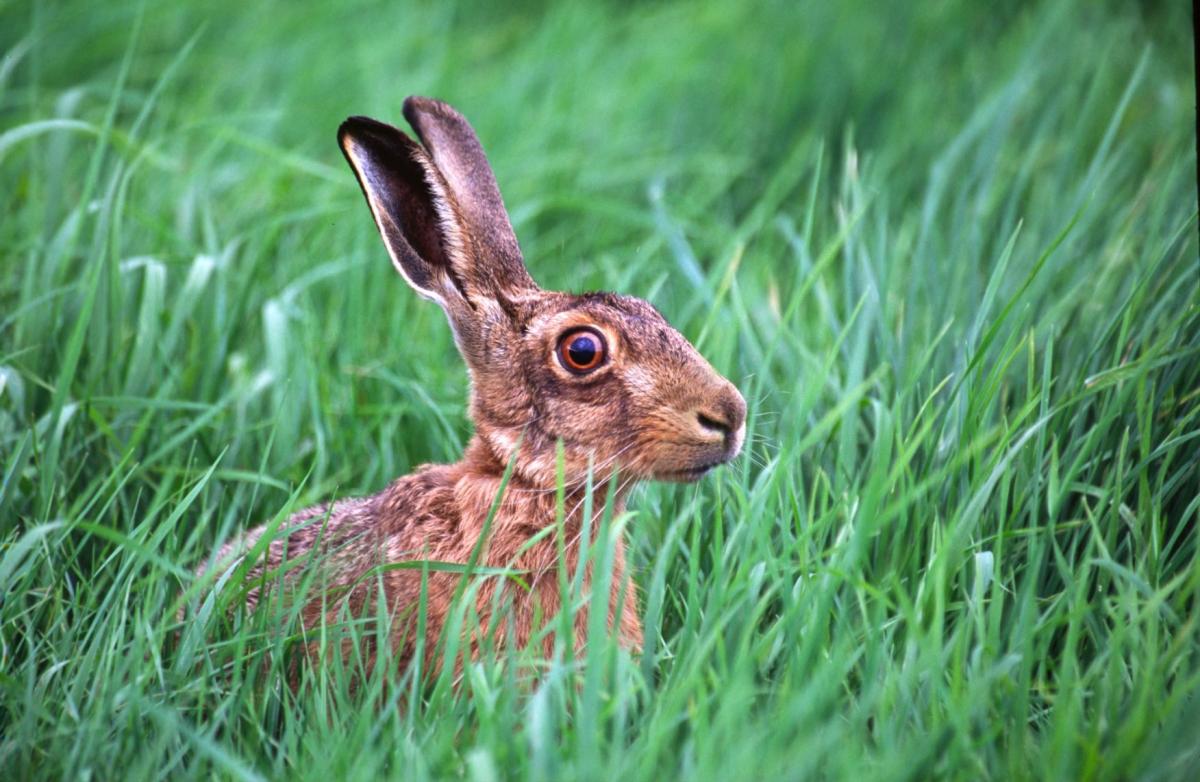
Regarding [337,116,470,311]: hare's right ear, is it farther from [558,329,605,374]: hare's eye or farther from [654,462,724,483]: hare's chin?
[654,462,724,483]: hare's chin

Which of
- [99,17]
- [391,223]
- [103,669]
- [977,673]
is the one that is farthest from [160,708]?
[99,17]

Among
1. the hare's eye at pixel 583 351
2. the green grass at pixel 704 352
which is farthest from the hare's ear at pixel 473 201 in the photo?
the green grass at pixel 704 352

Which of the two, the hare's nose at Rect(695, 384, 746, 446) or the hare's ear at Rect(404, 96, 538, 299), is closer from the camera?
the hare's nose at Rect(695, 384, 746, 446)

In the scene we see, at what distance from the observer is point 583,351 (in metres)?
3.29

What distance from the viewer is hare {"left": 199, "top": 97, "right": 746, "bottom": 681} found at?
10.3 feet

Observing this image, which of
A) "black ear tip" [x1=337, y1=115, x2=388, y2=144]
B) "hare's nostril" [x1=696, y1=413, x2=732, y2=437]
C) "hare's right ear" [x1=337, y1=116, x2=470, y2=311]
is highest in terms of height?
"black ear tip" [x1=337, y1=115, x2=388, y2=144]

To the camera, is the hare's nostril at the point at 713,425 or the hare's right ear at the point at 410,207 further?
the hare's right ear at the point at 410,207

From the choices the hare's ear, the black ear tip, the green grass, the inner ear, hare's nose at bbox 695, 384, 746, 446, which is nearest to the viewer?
the green grass

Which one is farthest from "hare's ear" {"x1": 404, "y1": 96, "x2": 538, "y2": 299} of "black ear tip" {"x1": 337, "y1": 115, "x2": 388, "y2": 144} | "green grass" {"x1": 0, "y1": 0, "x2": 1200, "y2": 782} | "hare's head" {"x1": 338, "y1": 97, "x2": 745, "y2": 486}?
"green grass" {"x1": 0, "y1": 0, "x2": 1200, "y2": 782}

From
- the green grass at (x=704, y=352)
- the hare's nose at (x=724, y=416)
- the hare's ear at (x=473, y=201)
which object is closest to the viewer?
the green grass at (x=704, y=352)

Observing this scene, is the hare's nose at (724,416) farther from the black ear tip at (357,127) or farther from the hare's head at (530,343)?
the black ear tip at (357,127)

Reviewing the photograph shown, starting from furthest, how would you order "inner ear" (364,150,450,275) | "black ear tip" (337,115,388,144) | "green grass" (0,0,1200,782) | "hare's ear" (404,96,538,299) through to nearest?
"hare's ear" (404,96,538,299) → "inner ear" (364,150,450,275) → "black ear tip" (337,115,388,144) → "green grass" (0,0,1200,782)

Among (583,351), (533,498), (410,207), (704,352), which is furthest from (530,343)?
(704,352)

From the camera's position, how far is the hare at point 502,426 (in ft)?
10.3
